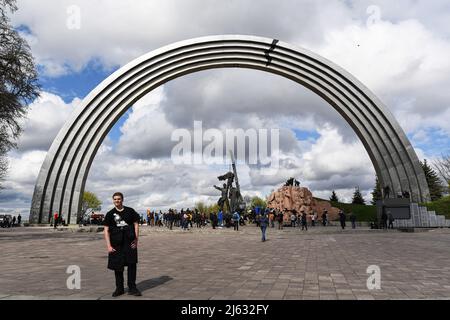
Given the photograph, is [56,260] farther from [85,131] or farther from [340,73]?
[340,73]

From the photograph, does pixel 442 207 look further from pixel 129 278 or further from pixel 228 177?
pixel 129 278

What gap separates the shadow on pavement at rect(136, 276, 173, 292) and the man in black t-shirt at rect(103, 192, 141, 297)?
0.53 meters

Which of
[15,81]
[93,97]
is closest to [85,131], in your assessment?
[93,97]

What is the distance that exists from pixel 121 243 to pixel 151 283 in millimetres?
1275

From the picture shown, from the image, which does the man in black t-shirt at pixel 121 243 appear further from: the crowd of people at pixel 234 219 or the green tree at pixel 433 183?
the green tree at pixel 433 183

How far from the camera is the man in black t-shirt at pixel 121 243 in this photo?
18.3ft

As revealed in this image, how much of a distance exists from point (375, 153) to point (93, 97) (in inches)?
1012

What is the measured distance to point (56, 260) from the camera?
9.84 metres

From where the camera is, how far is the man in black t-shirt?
5566 mm

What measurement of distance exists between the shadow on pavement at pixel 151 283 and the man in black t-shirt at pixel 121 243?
1.72 ft

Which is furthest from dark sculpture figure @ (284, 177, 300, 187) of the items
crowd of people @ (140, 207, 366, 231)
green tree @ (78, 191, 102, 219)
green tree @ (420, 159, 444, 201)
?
green tree @ (78, 191, 102, 219)

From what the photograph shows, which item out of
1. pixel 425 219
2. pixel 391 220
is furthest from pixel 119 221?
pixel 425 219

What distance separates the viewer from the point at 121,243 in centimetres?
570

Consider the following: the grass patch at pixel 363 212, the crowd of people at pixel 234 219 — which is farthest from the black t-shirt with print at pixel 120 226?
the grass patch at pixel 363 212
